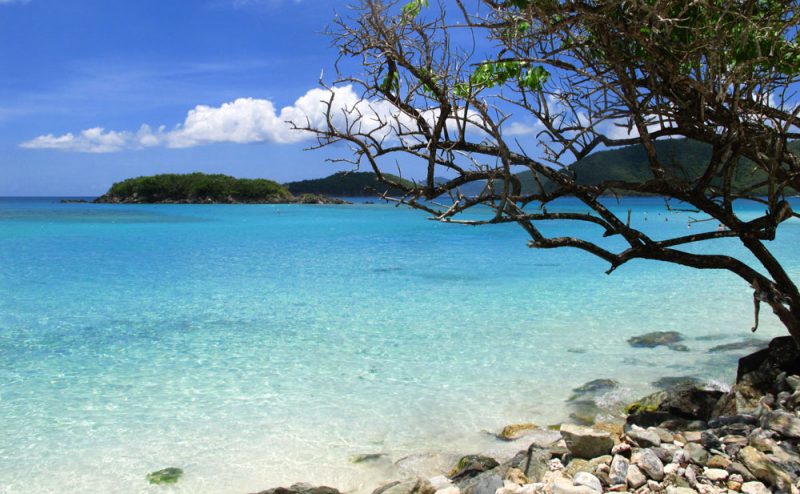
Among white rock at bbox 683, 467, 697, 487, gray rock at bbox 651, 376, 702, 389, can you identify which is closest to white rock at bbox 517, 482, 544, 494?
white rock at bbox 683, 467, 697, 487

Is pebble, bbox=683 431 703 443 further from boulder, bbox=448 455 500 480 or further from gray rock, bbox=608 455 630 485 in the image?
boulder, bbox=448 455 500 480

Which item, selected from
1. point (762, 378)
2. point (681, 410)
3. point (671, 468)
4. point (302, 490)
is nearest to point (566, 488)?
point (671, 468)

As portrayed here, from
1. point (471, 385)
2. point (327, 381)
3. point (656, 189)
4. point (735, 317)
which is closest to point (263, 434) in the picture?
point (327, 381)

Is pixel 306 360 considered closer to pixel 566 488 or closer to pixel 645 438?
pixel 645 438

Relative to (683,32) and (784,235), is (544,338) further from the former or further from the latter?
(784,235)

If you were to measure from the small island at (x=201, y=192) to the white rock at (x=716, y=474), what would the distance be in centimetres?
10014

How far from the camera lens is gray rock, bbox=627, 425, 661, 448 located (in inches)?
157

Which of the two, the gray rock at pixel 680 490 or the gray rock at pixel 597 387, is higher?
the gray rock at pixel 680 490

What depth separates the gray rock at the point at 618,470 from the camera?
A: 358 cm

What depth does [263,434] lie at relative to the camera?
214 inches

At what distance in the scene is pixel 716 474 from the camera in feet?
11.5

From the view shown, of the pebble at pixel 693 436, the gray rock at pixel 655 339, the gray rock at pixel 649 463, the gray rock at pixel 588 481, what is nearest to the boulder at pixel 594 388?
the gray rock at pixel 655 339

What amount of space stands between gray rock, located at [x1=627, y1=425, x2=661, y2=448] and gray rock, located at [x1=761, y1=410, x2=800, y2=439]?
0.72m

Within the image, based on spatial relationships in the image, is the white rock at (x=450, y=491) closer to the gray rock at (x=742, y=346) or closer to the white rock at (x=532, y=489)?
the white rock at (x=532, y=489)
